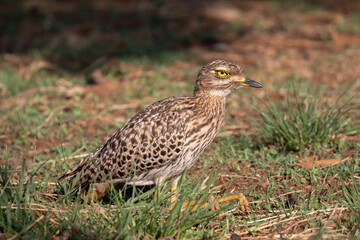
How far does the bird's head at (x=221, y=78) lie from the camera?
5.08 metres

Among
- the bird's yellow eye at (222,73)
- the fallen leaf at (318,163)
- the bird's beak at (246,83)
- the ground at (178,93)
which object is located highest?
the bird's yellow eye at (222,73)

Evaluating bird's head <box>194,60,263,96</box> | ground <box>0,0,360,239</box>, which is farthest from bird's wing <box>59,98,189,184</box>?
bird's head <box>194,60,263,96</box>

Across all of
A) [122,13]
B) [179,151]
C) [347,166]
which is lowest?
[347,166]

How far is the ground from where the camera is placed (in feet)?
13.5

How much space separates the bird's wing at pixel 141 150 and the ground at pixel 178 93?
0.93 feet

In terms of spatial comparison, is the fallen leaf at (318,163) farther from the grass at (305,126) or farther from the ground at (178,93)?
the grass at (305,126)

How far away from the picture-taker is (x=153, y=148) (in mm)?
4672

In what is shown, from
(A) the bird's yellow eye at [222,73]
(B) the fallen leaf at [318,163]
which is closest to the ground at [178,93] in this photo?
(B) the fallen leaf at [318,163]

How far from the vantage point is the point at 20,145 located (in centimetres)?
646

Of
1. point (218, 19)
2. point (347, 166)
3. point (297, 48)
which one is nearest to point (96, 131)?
point (347, 166)

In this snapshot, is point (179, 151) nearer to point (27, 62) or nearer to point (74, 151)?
point (74, 151)

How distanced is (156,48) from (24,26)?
3598 mm

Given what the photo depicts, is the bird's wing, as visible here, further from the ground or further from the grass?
the grass

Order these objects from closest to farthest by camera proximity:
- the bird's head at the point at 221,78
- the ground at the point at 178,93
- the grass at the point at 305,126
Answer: the ground at the point at 178,93, the bird's head at the point at 221,78, the grass at the point at 305,126
